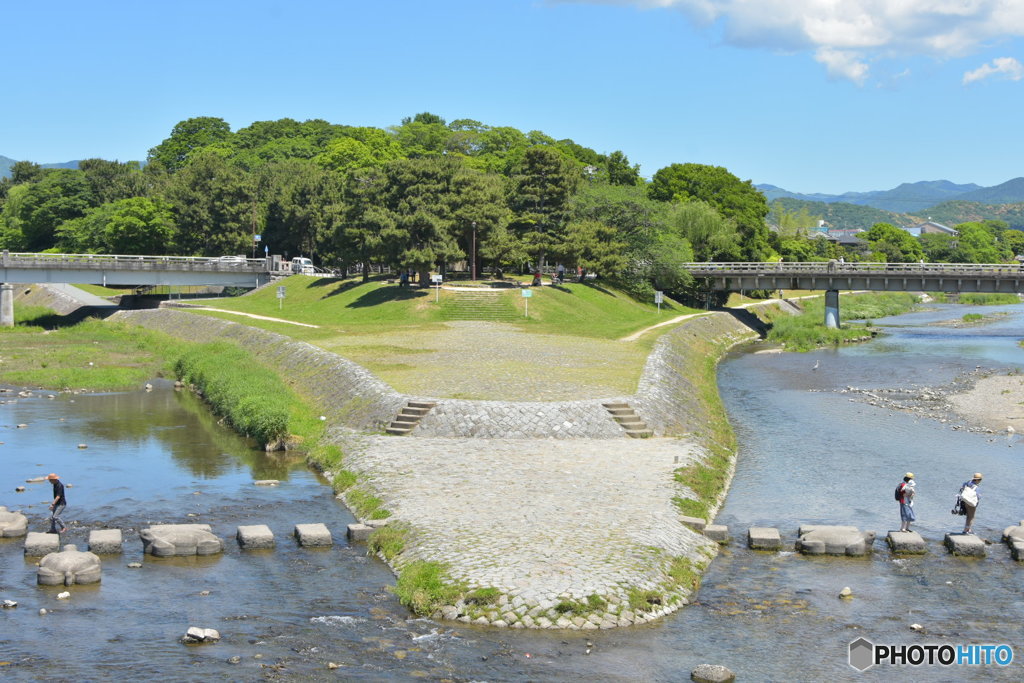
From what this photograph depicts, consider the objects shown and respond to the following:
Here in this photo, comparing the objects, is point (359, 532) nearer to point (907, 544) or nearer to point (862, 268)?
point (907, 544)

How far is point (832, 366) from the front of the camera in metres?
81.6

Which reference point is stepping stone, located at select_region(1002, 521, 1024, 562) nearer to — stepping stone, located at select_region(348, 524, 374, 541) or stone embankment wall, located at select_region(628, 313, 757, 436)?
stone embankment wall, located at select_region(628, 313, 757, 436)

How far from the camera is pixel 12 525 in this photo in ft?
104

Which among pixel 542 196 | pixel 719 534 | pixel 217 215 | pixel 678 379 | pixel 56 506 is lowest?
pixel 719 534

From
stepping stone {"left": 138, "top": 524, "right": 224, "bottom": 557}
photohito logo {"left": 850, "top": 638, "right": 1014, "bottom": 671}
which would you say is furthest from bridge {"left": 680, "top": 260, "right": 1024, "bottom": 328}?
stepping stone {"left": 138, "top": 524, "right": 224, "bottom": 557}

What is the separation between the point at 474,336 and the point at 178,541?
143 feet

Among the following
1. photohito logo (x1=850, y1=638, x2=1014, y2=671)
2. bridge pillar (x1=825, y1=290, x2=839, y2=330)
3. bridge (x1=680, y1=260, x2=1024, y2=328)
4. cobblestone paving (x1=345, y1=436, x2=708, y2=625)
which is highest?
bridge (x1=680, y1=260, x2=1024, y2=328)

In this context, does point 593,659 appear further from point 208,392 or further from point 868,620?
point 208,392

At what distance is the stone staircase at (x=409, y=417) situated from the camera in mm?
44750

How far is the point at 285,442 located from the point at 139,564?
57.1ft

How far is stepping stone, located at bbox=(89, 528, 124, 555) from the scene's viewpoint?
29.8m

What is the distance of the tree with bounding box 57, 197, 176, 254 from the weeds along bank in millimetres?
60736

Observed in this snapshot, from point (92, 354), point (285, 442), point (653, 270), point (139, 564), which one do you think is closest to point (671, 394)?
point (285, 442)

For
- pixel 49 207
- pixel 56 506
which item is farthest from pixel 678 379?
pixel 49 207
